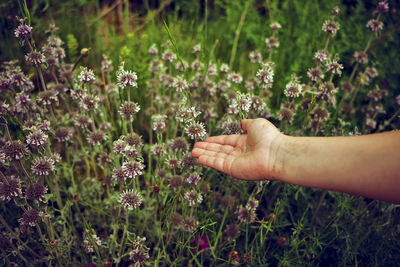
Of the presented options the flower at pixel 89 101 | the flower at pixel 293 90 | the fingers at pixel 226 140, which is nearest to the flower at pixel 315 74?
the flower at pixel 293 90

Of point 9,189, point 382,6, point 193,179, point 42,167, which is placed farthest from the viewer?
point 382,6

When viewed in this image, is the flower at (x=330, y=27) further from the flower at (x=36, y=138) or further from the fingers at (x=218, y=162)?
the flower at (x=36, y=138)

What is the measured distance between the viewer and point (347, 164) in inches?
64.1

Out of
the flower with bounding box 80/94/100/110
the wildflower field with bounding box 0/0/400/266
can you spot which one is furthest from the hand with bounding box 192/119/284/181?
the flower with bounding box 80/94/100/110

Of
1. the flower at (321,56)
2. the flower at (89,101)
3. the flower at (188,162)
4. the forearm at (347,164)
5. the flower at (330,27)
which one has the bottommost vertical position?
the flower at (188,162)

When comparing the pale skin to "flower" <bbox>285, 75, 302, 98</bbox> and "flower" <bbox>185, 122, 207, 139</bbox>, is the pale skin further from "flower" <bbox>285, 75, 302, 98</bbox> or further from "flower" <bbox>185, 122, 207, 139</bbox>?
"flower" <bbox>285, 75, 302, 98</bbox>

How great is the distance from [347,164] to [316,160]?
0.16m

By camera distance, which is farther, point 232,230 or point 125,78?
point 232,230

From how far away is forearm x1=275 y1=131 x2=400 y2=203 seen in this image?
1.53m

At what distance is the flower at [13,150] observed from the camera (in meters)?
1.59

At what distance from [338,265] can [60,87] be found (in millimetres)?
2410

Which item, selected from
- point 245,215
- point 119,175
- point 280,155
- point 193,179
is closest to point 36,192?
point 119,175

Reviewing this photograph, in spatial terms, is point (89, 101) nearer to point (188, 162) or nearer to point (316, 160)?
point (188, 162)

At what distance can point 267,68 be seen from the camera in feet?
7.03
